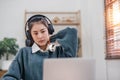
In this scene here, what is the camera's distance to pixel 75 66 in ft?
3.41

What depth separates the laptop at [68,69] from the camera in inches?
40.1

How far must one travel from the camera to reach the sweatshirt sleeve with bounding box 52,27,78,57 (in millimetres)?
1306

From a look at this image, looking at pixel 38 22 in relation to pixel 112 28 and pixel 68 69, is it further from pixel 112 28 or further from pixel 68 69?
pixel 112 28

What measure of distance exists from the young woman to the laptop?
0.63 ft

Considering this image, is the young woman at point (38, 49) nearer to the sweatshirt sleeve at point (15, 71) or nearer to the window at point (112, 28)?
the sweatshirt sleeve at point (15, 71)

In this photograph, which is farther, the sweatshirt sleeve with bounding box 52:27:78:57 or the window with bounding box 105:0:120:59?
the window with bounding box 105:0:120:59

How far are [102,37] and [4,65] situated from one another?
1473mm

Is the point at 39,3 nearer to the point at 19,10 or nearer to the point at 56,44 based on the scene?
the point at 19,10

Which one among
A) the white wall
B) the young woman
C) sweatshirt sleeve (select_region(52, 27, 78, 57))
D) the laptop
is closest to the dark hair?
the young woman

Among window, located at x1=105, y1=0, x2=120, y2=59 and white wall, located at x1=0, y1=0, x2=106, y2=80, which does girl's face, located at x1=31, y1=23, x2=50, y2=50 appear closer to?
window, located at x1=105, y1=0, x2=120, y2=59

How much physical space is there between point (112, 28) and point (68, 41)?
124 cm

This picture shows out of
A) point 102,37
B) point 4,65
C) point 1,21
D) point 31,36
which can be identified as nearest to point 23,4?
point 1,21

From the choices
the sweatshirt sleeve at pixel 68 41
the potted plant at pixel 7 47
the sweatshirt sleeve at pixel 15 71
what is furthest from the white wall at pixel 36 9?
the sweatshirt sleeve at pixel 15 71

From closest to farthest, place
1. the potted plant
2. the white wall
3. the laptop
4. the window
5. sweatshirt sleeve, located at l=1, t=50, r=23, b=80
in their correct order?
the laptop
sweatshirt sleeve, located at l=1, t=50, r=23, b=80
the window
the potted plant
the white wall
